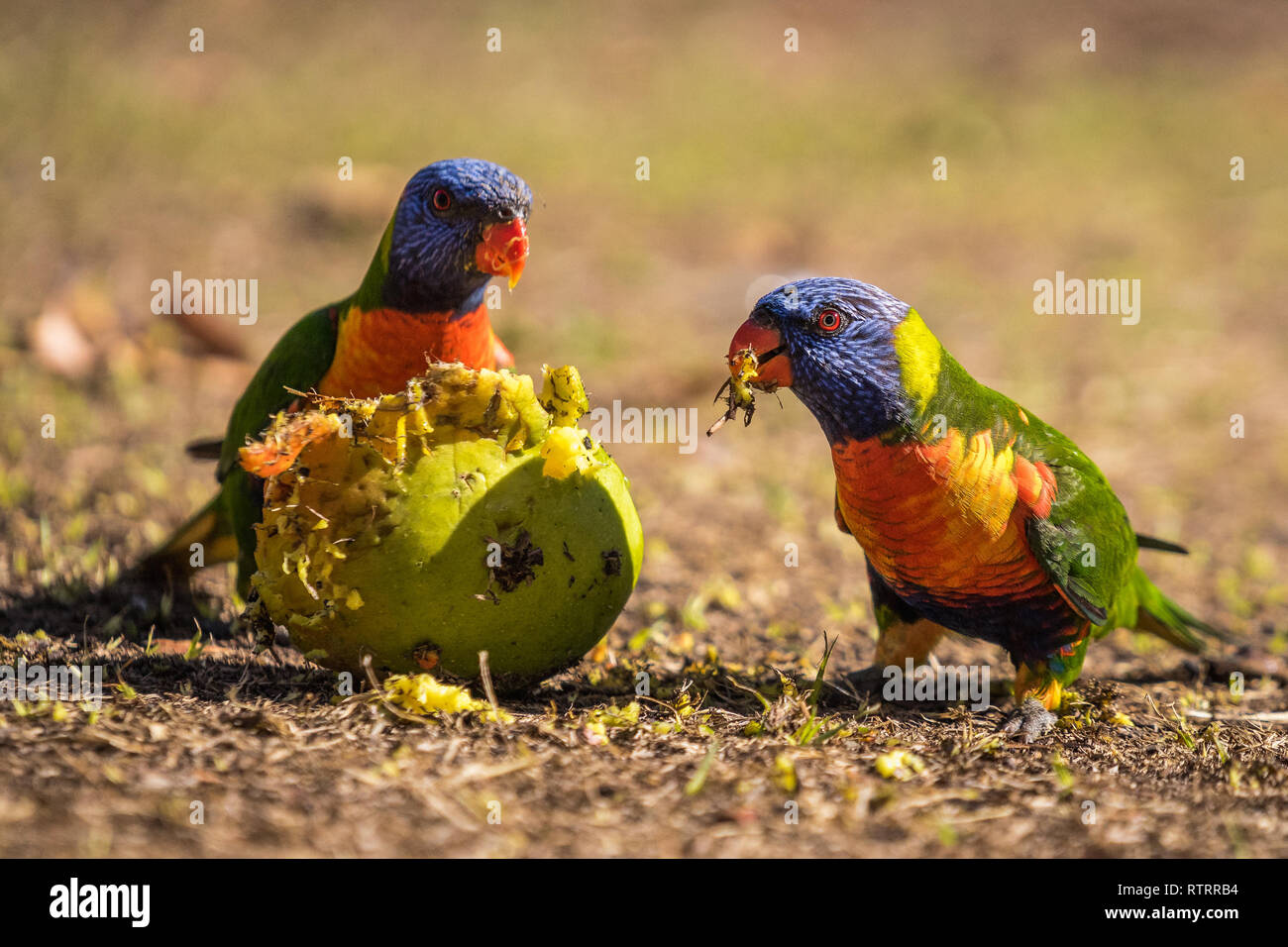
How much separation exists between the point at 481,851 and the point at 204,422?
16.8ft

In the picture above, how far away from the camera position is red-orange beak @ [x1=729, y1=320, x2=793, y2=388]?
132 inches

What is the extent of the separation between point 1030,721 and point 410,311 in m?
2.48

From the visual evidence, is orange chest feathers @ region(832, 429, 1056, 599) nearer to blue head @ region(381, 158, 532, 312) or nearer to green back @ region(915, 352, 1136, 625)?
green back @ region(915, 352, 1136, 625)

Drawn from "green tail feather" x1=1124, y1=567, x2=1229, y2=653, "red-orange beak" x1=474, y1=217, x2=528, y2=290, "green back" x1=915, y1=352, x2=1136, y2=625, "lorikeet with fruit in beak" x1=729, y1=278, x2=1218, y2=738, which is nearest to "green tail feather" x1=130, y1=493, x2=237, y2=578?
"red-orange beak" x1=474, y1=217, x2=528, y2=290

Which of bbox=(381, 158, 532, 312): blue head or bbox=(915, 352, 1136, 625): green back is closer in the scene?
bbox=(915, 352, 1136, 625): green back

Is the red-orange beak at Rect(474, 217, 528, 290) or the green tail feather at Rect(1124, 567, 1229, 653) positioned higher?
the red-orange beak at Rect(474, 217, 528, 290)

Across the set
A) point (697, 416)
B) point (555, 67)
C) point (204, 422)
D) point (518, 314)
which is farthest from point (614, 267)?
point (555, 67)

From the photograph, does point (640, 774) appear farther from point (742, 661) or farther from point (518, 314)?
point (518, 314)

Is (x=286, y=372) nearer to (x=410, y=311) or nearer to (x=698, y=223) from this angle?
(x=410, y=311)

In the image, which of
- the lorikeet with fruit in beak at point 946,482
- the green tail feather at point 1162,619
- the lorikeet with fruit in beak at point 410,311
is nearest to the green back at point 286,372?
the lorikeet with fruit in beak at point 410,311

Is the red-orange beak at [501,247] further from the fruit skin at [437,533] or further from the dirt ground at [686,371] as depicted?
the dirt ground at [686,371]

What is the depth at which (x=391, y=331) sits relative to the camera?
3814 mm

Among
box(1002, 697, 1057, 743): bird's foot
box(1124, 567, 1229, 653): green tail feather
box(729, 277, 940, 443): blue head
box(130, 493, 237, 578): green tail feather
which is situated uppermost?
box(729, 277, 940, 443): blue head

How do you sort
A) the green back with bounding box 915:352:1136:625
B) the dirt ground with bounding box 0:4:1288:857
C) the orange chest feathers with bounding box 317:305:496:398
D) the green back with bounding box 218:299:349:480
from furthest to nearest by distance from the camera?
the green back with bounding box 218:299:349:480
the orange chest feathers with bounding box 317:305:496:398
the green back with bounding box 915:352:1136:625
the dirt ground with bounding box 0:4:1288:857
